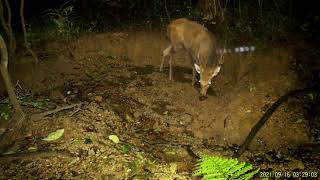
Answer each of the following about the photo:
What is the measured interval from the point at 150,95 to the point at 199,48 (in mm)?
1553

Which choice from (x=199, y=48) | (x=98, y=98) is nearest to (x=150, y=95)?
(x=98, y=98)

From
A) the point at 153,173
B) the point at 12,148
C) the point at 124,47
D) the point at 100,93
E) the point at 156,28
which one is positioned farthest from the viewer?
the point at 156,28

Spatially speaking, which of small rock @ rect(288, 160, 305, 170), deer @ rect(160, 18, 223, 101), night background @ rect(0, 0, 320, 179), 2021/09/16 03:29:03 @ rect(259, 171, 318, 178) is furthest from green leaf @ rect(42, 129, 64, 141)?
deer @ rect(160, 18, 223, 101)

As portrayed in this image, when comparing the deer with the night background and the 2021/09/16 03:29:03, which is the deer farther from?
the 2021/09/16 03:29:03

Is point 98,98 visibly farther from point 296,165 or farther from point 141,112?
point 296,165

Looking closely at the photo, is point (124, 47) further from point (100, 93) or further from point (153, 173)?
point (153, 173)

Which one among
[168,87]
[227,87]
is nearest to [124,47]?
[168,87]

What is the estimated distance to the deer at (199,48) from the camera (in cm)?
696

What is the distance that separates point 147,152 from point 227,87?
3.29 m

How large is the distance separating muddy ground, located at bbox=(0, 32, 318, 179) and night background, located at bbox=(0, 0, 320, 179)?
2 centimetres

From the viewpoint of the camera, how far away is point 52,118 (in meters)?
4.91

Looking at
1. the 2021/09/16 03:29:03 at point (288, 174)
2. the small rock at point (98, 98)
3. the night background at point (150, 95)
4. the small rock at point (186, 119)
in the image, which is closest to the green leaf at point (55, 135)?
the night background at point (150, 95)

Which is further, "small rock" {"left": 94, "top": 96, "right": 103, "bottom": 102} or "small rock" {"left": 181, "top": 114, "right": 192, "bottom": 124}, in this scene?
"small rock" {"left": 181, "top": 114, "right": 192, "bottom": 124}

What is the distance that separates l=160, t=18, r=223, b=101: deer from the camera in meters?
6.96
